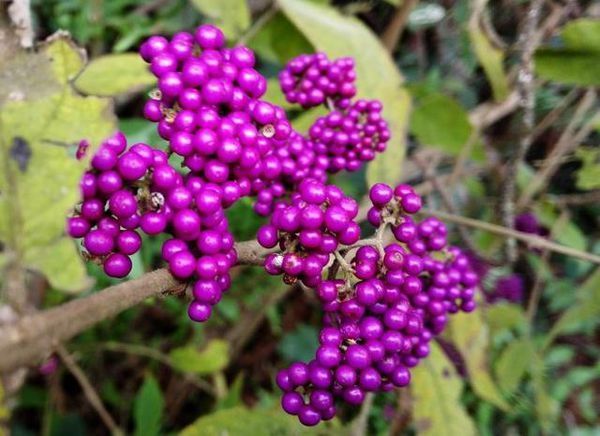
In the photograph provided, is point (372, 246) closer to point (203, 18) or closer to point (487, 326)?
point (487, 326)

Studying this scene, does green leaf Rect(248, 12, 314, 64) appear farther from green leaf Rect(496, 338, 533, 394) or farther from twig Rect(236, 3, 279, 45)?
green leaf Rect(496, 338, 533, 394)

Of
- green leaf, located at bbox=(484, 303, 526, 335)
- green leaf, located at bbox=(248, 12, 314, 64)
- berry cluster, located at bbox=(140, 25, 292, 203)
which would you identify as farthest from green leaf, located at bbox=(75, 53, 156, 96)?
green leaf, located at bbox=(484, 303, 526, 335)

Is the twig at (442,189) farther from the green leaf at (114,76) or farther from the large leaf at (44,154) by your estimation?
the large leaf at (44,154)

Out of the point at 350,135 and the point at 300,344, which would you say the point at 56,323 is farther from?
the point at 300,344

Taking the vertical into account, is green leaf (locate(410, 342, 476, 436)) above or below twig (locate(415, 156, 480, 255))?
below

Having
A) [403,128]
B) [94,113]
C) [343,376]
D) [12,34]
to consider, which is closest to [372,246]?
[343,376]

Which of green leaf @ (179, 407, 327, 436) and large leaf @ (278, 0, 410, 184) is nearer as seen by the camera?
green leaf @ (179, 407, 327, 436)

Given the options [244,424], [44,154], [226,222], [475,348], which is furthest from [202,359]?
[44,154]
